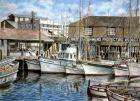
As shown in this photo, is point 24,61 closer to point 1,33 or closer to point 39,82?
point 1,33

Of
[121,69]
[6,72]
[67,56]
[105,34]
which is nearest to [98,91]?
[6,72]

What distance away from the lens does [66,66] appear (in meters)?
67.2

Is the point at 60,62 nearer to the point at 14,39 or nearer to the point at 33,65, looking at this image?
the point at 33,65

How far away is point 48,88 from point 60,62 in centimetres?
1726

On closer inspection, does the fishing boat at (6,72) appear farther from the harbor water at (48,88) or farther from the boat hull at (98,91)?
the boat hull at (98,91)

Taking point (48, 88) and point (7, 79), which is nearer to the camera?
point (48, 88)

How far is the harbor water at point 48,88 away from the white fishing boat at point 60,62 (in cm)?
223

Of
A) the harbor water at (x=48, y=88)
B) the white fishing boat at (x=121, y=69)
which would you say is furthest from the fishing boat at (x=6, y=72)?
the white fishing boat at (x=121, y=69)

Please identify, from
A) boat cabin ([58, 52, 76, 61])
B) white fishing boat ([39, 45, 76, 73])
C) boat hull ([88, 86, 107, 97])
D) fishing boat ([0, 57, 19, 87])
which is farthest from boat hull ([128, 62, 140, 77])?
boat hull ([88, 86, 107, 97])

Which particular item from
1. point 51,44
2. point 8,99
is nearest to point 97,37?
point 51,44

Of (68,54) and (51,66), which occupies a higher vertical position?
(68,54)

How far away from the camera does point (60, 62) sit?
6738 cm

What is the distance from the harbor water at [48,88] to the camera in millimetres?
42438

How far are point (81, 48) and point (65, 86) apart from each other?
81.6 feet
